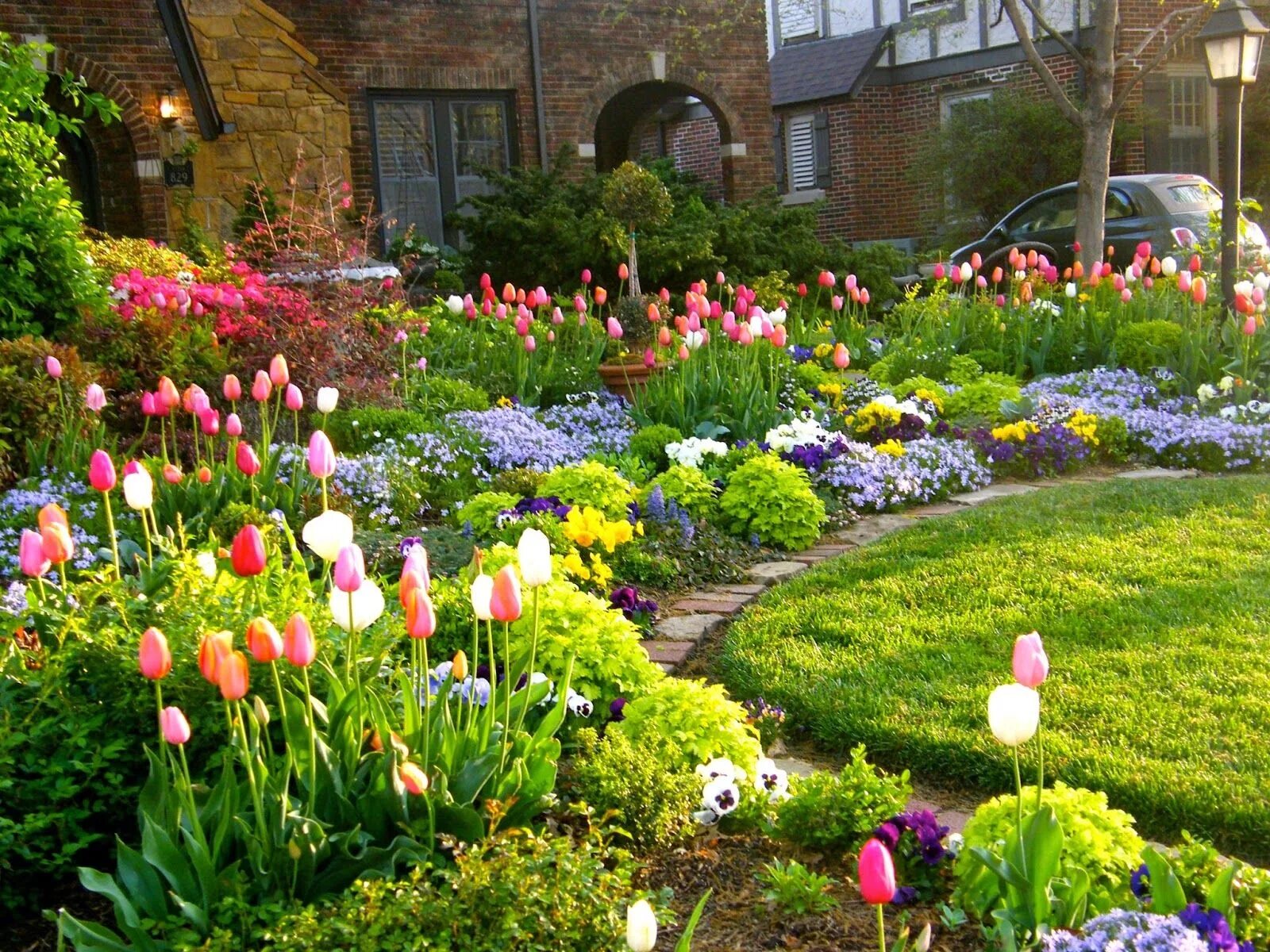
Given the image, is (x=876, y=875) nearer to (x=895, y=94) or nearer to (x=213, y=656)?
(x=213, y=656)

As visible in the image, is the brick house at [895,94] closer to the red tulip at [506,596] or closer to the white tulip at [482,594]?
the white tulip at [482,594]

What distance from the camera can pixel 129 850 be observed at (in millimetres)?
2305

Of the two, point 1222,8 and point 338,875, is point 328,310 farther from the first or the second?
point 1222,8

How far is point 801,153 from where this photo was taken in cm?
2573

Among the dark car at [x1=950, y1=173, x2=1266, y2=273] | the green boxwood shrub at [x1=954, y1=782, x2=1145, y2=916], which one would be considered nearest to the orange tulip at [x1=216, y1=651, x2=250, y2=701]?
the green boxwood shrub at [x1=954, y1=782, x2=1145, y2=916]

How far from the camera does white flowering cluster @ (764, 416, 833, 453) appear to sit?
265 inches

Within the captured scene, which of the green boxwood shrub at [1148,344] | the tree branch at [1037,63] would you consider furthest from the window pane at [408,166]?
the green boxwood shrub at [1148,344]

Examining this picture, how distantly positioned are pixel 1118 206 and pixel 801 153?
10780mm

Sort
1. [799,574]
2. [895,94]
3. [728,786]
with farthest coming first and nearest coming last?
1. [895,94]
2. [799,574]
3. [728,786]

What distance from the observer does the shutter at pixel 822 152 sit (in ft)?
80.8

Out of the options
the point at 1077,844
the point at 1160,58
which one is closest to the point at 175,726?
the point at 1077,844

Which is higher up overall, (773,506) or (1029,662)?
(1029,662)

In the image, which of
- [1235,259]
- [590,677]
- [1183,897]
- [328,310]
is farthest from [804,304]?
[1183,897]

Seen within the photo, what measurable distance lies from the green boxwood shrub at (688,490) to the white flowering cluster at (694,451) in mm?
313
